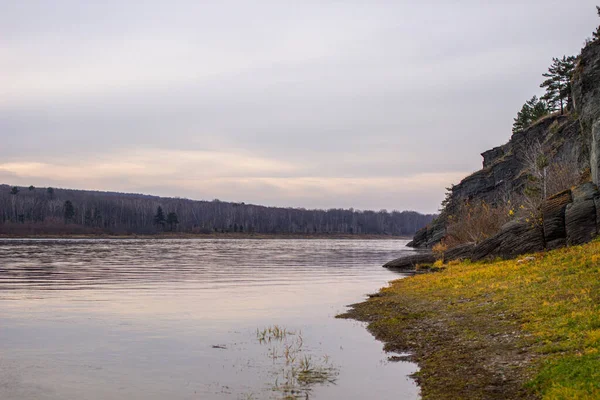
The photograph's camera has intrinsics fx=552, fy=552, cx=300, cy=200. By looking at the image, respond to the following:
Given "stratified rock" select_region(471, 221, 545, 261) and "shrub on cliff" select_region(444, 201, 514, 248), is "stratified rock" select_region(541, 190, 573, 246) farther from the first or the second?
"shrub on cliff" select_region(444, 201, 514, 248)

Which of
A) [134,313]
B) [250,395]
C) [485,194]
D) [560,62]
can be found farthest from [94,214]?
[250,395]

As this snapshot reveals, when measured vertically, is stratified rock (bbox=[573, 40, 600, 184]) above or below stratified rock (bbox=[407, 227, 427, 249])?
above

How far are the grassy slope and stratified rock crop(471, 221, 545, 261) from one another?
3.20 meters

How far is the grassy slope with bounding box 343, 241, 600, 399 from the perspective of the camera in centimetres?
1120

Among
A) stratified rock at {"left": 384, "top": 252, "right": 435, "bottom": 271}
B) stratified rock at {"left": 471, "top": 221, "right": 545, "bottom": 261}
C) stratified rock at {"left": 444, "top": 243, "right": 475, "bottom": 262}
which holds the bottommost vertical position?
stratified rock at {"left": 384, "top": 252, "right": 435, "bottom": 271}

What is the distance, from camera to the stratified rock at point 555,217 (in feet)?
92.6

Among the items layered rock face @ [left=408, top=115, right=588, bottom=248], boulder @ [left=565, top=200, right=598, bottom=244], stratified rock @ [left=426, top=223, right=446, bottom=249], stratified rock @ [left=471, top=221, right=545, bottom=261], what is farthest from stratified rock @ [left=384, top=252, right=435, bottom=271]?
stratified rock @ [left=426, top=223, right=446, bottom=249]

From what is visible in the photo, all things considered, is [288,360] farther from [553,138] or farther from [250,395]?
[553,138]

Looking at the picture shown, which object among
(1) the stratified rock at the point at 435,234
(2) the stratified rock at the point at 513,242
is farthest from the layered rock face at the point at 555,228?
(1) the stratified rock at the point at 435,234

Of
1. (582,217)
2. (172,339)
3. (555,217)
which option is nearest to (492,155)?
(555,217)

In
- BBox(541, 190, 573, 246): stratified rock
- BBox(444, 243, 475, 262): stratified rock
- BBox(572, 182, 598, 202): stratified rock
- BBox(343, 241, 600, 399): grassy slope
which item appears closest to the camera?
BBox(343, 241, 600, 399): grassy slope

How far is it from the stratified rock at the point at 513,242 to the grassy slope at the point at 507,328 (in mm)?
3198

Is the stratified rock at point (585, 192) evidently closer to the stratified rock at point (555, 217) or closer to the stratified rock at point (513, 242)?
the stratified rock at point (555, 217)

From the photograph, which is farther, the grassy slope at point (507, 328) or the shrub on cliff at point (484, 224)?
the shrub on cliff at point (484, 224)
